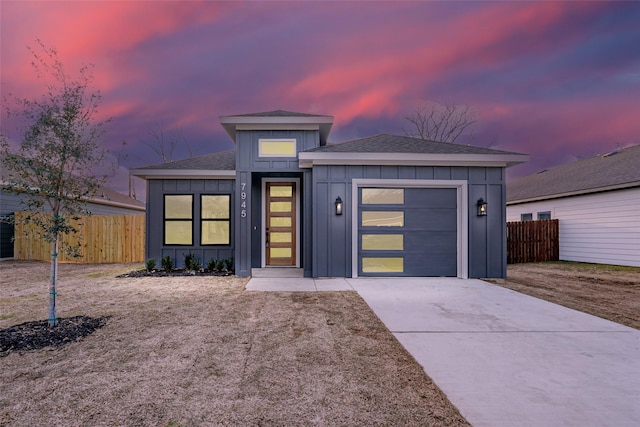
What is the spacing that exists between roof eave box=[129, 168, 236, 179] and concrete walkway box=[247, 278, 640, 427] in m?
5.89

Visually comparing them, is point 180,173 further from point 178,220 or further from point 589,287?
point 589,287

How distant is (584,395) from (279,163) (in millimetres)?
6775

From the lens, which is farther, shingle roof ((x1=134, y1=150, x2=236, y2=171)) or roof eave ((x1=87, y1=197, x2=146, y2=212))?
roof eave ((x1=87, y1=197, x2=146, y2=212))

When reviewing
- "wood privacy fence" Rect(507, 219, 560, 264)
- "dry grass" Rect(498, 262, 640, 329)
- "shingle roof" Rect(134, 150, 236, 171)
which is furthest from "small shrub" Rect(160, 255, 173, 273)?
"wood privacy fence" Rect(507, 219, 560, 264)

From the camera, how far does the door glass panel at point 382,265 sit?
23.7 feet

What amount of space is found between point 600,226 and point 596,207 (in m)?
0.71

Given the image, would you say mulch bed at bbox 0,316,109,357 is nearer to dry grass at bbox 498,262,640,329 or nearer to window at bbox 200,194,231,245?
window at bbox 200,194,231,245

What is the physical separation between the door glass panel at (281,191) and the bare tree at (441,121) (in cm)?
1403

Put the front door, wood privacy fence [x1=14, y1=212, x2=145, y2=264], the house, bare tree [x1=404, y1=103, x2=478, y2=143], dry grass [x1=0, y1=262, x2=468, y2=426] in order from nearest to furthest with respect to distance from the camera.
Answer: dry grass [x1=0, y1=262, x2=468, y2=426] < the house < the front door < wood privacy fence [x1=14, y1=212, x2=145, y2=264] < bare tree [x1=404, y1=103, x2=478, y2=143]

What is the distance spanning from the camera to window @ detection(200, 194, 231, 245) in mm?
9023

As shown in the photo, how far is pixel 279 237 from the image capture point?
845 centimetres

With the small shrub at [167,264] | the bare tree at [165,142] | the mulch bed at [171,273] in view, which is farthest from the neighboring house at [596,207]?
the bare tree at [165,142]

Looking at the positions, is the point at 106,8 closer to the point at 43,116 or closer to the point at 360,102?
the point at 43,116

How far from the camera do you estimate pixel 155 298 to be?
542 cm
